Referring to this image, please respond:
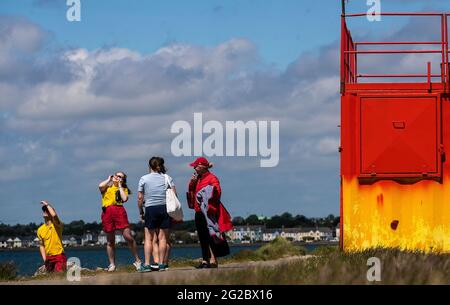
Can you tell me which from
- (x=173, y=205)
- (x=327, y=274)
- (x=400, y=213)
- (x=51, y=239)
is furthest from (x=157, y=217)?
(x=327, y=274)

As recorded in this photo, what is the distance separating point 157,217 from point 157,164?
92 centimetres

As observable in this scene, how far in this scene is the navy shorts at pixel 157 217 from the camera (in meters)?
18.2

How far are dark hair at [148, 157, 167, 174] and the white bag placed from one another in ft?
0.76

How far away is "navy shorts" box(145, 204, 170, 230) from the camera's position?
18.2 meters

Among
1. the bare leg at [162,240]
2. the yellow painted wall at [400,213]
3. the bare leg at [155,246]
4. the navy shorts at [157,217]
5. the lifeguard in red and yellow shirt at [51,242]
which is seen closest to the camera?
the navy shorts at [157,217]

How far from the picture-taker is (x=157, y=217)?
18.2 metres

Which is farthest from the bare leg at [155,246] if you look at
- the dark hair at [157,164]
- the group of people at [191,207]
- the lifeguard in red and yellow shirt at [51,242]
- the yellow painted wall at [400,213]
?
the yellow painted wall at [400,213]

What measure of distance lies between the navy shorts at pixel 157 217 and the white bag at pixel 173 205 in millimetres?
139

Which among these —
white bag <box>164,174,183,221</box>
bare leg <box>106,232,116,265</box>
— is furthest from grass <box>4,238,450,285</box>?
bare leg <box>106,232,116,265</box>

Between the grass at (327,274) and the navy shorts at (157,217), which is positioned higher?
the navy shorts at (157,217)

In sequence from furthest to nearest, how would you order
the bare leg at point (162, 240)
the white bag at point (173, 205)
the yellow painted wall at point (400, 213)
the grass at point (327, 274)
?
1. the yellow painted wall at point (400, 213)
2. the bare leg at point (162, 240)
3. the white bag at point (173, 205)
4. the grass at point (327, 274)

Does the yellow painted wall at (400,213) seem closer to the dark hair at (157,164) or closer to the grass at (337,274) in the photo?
the dark hair at (157,164)
